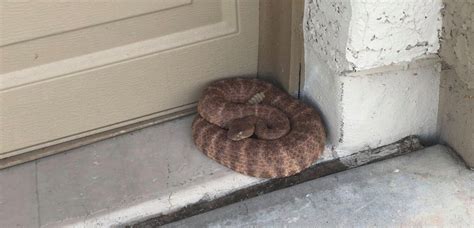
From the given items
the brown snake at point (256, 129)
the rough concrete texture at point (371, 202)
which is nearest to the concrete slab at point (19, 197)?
the rough concrete texture at point (371, 202)

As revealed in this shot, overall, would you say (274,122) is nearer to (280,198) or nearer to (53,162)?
(280,198)

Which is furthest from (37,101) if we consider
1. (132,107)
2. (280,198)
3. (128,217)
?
(280,198)

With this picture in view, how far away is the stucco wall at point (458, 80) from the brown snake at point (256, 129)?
0.64 meters

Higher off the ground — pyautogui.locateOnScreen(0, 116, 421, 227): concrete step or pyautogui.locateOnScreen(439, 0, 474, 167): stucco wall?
pyautogui.locateOnScreen(439, 0, 474, 167): stucco wall

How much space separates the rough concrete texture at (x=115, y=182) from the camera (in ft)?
9.64

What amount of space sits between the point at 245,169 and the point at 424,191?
33.5 inches

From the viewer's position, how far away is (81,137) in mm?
3375

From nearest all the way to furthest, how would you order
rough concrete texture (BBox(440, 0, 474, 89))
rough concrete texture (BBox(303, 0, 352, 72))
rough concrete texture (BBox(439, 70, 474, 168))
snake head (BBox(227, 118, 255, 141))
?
rough concrete texture (BBox(440, 0, 474, 89)) < rough concrete texture (BBox(303, 0, 352, 72)) < rough concrete texture (BBox(439, 70, 474, 168)) < snake head (BBox(227, 118, 255, 141))

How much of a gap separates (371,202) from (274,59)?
1.02 meters

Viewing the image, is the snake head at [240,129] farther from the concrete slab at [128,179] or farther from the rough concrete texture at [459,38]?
the rough concrete texture at [459,38]

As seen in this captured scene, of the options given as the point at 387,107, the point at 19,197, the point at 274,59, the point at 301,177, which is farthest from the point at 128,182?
the point at 387,107

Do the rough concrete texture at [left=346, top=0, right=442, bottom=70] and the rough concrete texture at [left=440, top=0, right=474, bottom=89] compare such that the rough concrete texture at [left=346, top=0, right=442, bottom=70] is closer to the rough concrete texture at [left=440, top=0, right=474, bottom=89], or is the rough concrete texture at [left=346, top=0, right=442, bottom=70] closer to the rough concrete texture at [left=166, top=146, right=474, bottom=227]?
the rough concrete texture at [left=440, top=0, right=474, bottom=89]

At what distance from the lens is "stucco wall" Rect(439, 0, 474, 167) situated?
2.79m

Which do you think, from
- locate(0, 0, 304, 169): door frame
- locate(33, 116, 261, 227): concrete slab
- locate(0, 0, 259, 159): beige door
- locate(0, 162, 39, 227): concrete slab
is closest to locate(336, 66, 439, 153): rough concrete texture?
locate(0, 0, 304, 169): door frame
